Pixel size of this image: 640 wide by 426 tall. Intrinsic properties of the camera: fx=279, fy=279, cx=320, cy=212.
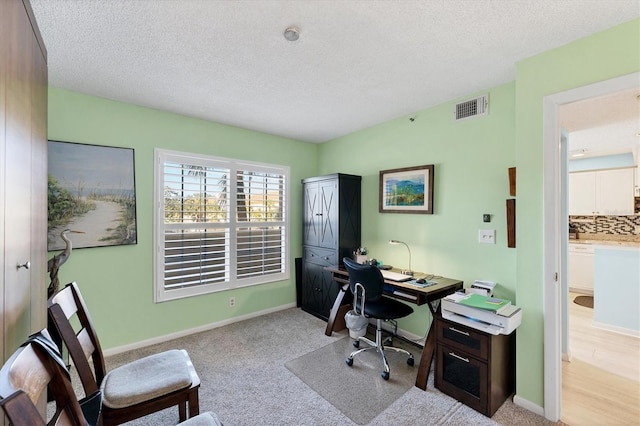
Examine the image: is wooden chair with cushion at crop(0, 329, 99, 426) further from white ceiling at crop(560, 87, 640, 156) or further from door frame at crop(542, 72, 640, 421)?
white ceiling at crop(560, 87, 640, 156)

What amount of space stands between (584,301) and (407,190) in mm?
3786

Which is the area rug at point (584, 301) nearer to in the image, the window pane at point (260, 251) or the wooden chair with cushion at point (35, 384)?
the window pane at point (260, 251)

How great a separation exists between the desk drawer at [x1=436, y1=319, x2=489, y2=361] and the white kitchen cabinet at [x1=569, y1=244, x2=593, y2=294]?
177 inches

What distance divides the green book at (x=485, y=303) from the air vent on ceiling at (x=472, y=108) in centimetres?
168

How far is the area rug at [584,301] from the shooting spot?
4.28 meters

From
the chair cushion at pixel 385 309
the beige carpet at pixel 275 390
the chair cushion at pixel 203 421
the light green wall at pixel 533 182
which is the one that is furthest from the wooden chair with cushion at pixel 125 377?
the light green wall at pixel 533 182

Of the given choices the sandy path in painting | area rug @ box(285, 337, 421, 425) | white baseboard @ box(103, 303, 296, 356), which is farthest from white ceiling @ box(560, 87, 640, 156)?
the sandy path in painting

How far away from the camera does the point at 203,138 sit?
343 centimetres

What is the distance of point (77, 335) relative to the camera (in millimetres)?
1599

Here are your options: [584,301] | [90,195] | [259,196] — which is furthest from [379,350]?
[584,301]

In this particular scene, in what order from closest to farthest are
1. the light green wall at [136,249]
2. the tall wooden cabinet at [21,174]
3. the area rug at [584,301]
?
1. the tall wooden cabinet at [21,174]
2. the light green wall at [136,249]
3. the area rug at [584,301]

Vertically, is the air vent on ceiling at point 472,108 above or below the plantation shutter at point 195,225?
above

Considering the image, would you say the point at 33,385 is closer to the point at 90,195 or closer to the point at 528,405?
the point at 90,195

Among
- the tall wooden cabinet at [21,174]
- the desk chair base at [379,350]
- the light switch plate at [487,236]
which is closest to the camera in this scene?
the tall wooden cabinet at [21,174]
